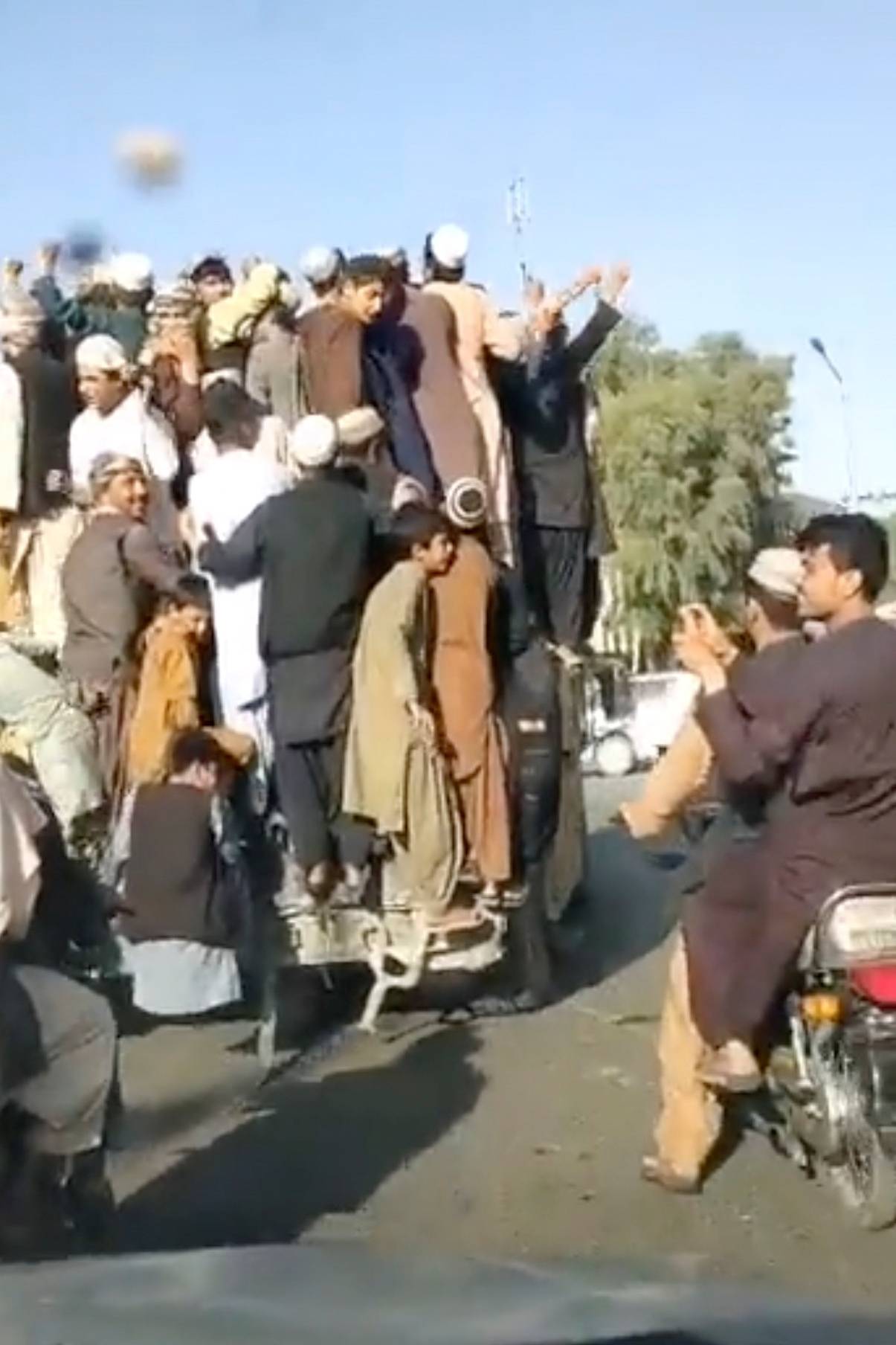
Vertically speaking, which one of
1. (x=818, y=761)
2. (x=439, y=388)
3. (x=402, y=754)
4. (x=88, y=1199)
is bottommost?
(x=88, y=1199)

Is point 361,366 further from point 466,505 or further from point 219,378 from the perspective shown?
point 466,505

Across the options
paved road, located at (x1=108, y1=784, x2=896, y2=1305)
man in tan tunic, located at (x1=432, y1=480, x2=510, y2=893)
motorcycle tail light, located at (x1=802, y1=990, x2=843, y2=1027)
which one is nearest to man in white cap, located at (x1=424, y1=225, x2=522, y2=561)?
man in tan tunic, located at (x1=432, y1=480, x2=510, y2=893)

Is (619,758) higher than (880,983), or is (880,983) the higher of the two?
(880,983)

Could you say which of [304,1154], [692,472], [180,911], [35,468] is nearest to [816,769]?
[304,1154]

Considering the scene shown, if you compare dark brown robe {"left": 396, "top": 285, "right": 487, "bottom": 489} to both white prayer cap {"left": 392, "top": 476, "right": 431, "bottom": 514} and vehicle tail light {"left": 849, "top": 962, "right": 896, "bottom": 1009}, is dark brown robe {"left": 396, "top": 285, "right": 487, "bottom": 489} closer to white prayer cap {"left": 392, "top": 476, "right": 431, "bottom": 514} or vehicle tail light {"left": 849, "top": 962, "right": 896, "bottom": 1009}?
white prayer cap {"left": 392, "top": 476, "right": 431, "bottom": 514}

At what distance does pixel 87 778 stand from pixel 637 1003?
2.43m

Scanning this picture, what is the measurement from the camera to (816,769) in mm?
8344

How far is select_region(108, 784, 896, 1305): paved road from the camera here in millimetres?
8125

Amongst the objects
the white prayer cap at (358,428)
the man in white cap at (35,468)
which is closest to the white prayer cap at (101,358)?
the man in white cap at (35,468)

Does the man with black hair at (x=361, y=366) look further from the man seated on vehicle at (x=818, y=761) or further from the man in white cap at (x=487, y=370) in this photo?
the man seated on vehicle at (x=818, y=761)

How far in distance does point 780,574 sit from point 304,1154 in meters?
2.25

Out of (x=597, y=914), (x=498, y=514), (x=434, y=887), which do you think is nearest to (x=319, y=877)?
(x=434, y=887)

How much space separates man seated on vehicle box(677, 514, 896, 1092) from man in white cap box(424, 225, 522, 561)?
3727 mm

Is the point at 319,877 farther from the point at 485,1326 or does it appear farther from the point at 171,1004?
the point at 485,1326
